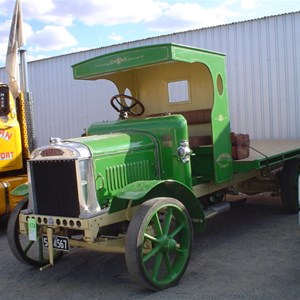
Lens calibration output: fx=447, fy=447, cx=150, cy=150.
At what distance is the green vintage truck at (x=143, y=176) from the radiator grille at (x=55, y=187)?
0.01m

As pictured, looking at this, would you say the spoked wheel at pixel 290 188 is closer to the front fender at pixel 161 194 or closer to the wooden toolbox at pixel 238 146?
the wooden toolbox at pixel 238 146

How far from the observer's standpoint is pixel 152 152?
5.18 meters

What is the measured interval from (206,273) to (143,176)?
126cm

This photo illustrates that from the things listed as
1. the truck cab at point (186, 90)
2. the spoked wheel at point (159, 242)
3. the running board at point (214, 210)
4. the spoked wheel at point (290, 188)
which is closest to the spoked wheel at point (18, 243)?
the spoked wheel at point (159, 242)

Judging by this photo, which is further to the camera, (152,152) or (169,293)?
(152,152)

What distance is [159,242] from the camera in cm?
439

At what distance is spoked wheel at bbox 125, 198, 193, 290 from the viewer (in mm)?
4074

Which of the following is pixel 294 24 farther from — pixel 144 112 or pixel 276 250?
pixel 276 250

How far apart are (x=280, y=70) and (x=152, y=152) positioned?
5267 mm

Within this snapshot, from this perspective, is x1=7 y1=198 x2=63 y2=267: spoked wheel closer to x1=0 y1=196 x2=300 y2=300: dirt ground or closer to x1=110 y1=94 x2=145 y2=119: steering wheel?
x1=0 y1=196 x2=300 y2=300: dirt ground

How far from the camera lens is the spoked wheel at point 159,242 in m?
4.07

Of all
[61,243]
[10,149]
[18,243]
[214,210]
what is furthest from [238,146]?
[10,149]

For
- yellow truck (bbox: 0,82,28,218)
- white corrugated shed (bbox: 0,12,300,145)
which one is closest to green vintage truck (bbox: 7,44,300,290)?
yellow truck (bbox: 0,82,28,218)

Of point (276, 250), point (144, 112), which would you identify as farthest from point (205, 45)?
point (276, 250)
